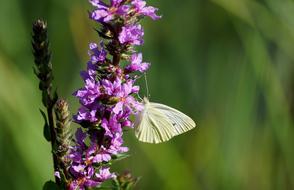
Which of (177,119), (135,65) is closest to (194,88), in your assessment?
(177,119)

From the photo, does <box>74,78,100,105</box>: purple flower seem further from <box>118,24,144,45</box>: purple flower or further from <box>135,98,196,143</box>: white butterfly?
<box>135,98,196,143</box>: white butterfly

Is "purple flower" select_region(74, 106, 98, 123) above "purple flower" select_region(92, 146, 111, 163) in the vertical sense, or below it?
above

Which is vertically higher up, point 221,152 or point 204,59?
point 204,59

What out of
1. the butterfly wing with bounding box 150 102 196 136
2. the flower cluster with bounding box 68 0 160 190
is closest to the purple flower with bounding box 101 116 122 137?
the flower cluster with bounding box 68 0 160 190

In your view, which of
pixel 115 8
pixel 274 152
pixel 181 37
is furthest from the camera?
pixel 181 37

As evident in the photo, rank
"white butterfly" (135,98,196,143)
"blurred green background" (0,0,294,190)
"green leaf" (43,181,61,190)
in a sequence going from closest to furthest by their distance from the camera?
"green leaf" (43,181,61,190) → "white butterfly" (135,98,196,143) → "blurred green background" (0,0,294,190)

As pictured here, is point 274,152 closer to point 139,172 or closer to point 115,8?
point 139,172

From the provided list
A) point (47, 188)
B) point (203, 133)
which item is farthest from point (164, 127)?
point (203, 133)
